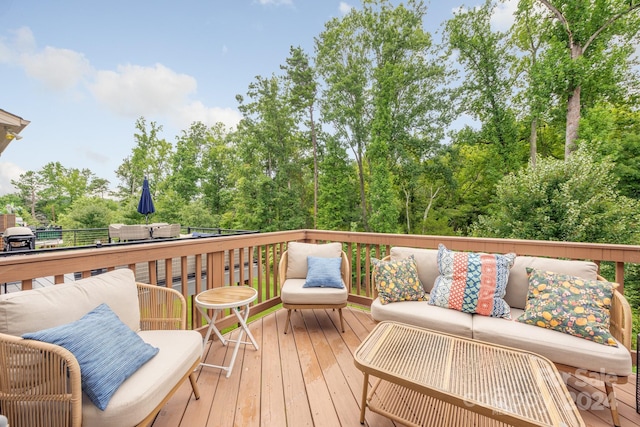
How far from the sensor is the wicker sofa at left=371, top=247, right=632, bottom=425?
1.65 meters

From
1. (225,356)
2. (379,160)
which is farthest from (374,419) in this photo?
(379,160)

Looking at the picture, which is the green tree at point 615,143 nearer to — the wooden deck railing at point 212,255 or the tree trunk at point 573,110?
the tree trunk at point 573,110

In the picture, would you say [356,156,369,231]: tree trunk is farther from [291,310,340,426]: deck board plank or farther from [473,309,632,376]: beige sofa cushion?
[473,309,632,376]: beige sofa cushion

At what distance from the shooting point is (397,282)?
2527 mm

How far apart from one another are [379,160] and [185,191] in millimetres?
12158

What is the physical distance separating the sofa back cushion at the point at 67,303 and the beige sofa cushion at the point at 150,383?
266mm

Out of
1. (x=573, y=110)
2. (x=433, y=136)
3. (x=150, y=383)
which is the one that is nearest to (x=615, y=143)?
(x=573, y=110)

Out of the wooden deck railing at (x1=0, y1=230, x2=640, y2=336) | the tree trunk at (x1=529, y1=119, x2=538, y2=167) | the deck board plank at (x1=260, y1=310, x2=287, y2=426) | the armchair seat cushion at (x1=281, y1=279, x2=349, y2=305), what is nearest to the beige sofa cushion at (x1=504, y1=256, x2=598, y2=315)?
the wooden deck railing at (x1=0, y1=230, x2=640, y2=336)

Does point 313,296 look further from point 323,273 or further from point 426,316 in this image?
point 426,316

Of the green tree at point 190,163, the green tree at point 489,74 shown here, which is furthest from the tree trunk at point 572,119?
the green tree at point 190,163

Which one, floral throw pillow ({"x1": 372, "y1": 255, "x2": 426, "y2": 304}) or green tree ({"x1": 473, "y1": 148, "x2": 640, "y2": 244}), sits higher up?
green tree ({"x1": 473, "y1": 148, "x2": 640, "y2": 244})

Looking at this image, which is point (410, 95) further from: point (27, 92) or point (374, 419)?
point (27, 92)

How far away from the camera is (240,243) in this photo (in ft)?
10.1

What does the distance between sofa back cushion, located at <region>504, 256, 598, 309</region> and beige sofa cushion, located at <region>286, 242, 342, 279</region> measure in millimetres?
1767
